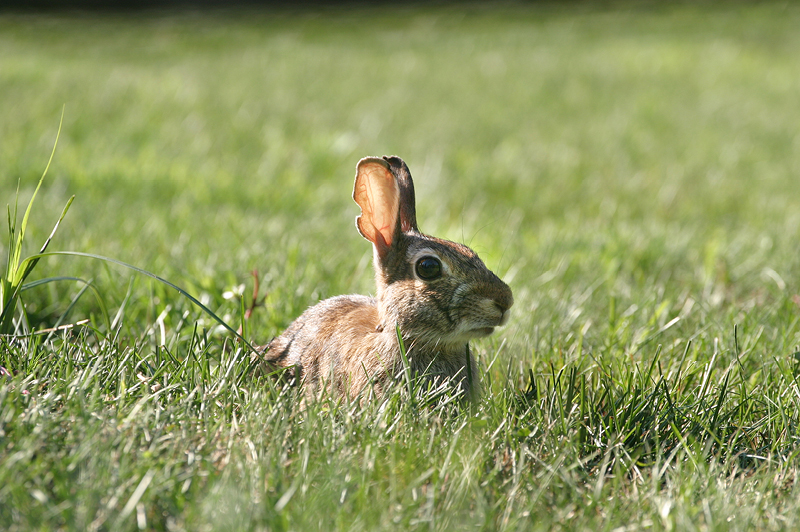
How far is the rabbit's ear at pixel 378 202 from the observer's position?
2621mm

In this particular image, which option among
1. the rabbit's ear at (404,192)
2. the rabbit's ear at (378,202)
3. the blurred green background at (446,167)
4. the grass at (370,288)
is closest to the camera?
the grass at (370,288)

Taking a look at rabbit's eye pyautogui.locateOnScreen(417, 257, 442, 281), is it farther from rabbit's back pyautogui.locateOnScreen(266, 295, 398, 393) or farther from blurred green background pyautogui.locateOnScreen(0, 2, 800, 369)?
blurred green background pyautogui.locateOnScreen(0, 2, 800, 369)

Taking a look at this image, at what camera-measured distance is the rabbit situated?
2500mm

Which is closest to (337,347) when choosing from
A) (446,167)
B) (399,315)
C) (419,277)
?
(399,315)

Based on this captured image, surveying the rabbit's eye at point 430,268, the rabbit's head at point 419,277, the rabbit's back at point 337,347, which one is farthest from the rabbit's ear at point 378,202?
the rabbit's back at point 337,347

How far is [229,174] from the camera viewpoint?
583 centimetres

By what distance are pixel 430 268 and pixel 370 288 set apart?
1267 millimetres

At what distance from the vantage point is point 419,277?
101 inches

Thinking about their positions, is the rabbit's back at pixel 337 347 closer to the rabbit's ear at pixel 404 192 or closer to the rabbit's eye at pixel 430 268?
the rabbit's eye at pixel 430 268

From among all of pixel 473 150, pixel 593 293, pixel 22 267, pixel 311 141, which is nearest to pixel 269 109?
pixel 311 141

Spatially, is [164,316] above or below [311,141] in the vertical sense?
below

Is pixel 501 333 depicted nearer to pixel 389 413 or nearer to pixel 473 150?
pixel 389 413

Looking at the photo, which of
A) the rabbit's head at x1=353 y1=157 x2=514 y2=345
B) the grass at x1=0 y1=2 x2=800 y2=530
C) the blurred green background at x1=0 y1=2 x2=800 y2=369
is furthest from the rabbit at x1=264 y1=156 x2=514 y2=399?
the blurred green background at x1=0 y1=2 x2=800 y2=369

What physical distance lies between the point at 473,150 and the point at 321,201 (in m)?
2.33
